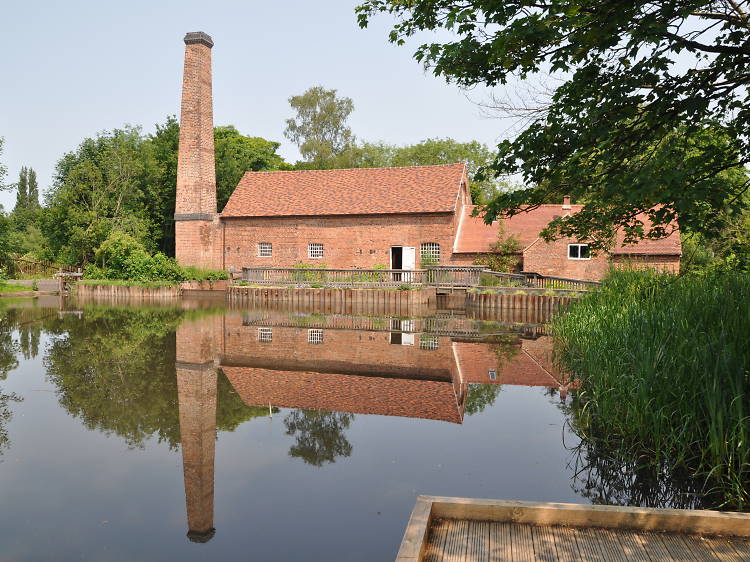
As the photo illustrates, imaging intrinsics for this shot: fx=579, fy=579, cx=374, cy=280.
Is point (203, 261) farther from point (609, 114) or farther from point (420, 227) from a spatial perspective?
point (609, 114)

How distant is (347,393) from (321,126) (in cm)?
4082

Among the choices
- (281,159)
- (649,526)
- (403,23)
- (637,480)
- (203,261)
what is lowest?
(637,480)

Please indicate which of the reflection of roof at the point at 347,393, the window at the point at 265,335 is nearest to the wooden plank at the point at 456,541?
the reflection of roof at the point at 347,393

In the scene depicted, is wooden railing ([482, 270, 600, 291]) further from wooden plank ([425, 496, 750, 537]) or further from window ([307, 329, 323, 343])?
wooden plank ([425, 496, 750, 537])

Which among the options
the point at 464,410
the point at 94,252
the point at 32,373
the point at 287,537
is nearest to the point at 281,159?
the point at 94,252

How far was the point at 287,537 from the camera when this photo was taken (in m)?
4.25

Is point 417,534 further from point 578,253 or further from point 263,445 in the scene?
point 578,253

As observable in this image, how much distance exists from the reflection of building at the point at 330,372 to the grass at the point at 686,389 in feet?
6.45

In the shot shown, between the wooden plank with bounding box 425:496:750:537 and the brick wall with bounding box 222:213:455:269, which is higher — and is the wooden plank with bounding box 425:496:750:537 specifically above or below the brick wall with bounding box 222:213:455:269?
below

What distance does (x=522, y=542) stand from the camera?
139 inches

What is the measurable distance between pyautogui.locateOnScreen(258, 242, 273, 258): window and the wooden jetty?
29.3 metres

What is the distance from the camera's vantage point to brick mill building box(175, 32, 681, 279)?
1174 inches

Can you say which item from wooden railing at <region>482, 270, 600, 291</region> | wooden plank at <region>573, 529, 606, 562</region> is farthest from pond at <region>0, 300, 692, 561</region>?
wooden railing at <region>482, 270, 600, 291</region>

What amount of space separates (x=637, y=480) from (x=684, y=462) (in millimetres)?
492
